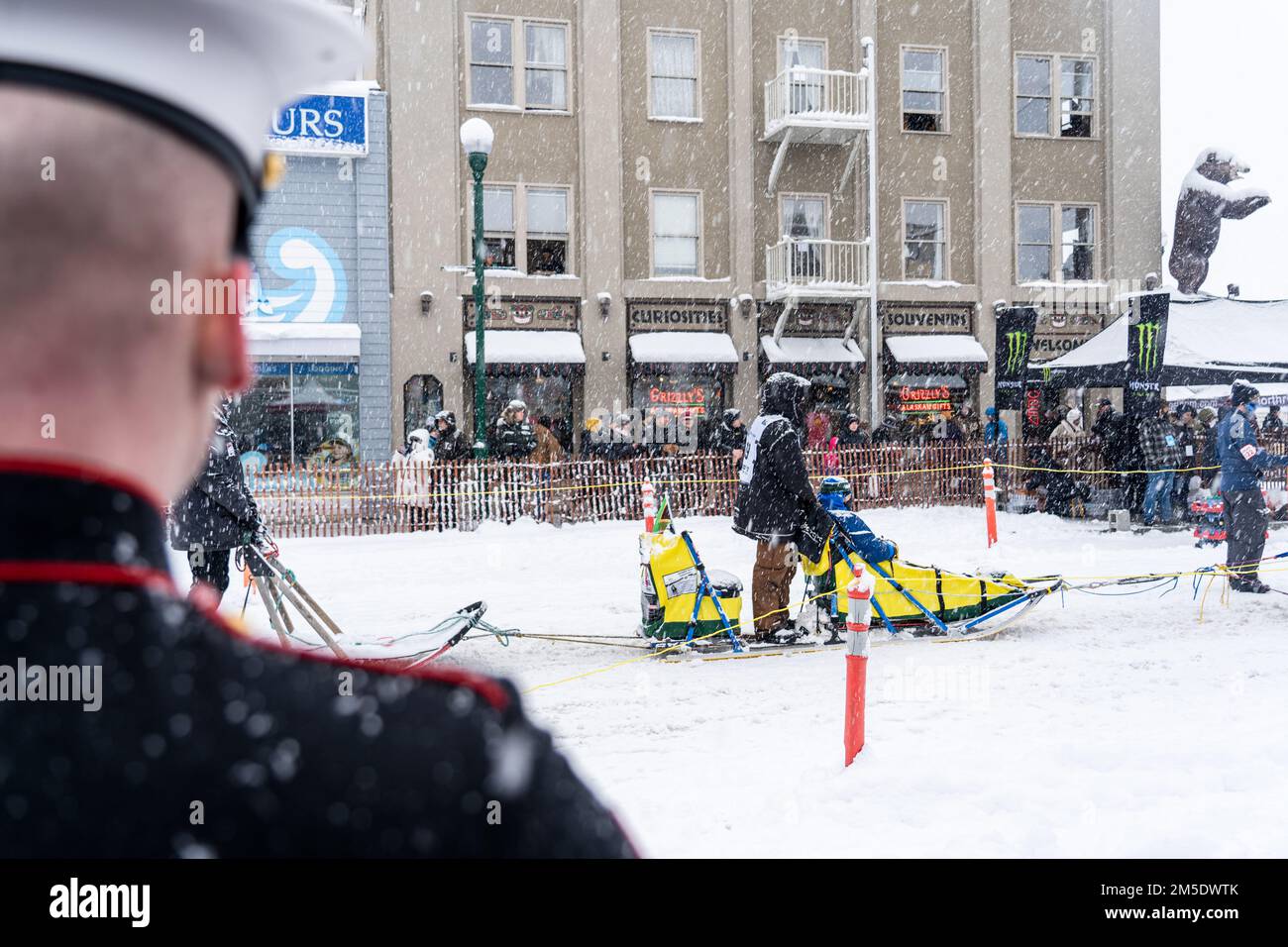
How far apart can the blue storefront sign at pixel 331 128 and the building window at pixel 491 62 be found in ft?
8.64

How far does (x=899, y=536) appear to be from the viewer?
15.7m

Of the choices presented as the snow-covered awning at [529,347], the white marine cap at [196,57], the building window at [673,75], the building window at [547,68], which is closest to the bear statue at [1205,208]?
the building window at [673,75]

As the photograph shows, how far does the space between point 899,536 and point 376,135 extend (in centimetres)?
1327

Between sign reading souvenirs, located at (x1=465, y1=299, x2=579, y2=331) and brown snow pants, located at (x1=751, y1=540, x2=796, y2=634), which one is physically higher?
sign reading souvenirs, located at (x1=465, y1=299, x2=579, y2=331)

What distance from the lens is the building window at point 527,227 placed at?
2367cm

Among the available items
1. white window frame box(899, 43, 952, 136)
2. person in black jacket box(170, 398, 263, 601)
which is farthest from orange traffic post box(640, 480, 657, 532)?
white window frame box(899, 43, 952, 136)

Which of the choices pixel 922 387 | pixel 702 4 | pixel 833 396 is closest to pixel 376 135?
pixel 702 4

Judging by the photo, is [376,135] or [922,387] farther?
[922,387]

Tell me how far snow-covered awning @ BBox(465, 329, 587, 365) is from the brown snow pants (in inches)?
585

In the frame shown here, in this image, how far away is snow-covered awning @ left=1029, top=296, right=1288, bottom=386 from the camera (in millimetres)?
16781

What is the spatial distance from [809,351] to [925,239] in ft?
13.7

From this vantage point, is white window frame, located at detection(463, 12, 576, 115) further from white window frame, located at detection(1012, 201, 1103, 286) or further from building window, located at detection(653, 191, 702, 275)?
white window frame, located at detection(1012, 201, 1103, 286)

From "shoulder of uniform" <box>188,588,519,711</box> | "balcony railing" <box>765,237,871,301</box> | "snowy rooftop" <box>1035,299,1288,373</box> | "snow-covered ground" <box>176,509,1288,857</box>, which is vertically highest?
"balcony railing" <box>765,237,871,301</box>

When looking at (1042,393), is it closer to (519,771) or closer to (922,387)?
(922,387)
